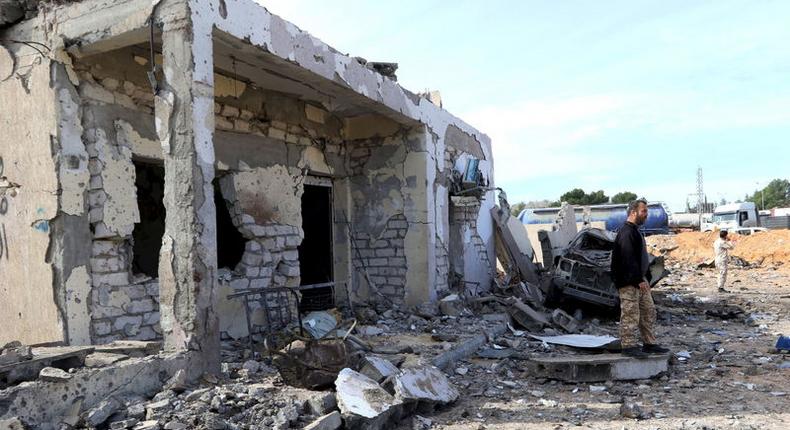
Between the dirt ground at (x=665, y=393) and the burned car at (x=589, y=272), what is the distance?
751 millimetres

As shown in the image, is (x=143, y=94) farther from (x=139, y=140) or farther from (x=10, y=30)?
(x=10, y=30)

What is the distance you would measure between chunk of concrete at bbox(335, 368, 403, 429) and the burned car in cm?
551

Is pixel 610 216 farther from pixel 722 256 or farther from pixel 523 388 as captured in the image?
pixel 523 388

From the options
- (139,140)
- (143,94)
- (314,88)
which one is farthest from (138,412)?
(314,88)

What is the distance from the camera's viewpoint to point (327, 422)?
12.4ft

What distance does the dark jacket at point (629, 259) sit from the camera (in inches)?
218

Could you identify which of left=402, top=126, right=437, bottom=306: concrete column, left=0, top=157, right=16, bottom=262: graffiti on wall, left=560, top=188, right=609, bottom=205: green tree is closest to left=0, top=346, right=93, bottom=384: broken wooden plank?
left=0, top=157, right=16, bottom=262: graffiti on wall

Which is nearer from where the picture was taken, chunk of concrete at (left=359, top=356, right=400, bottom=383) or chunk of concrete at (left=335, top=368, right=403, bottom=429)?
chunk of concrete at (left=335, top=368, right=403, bottom=429)

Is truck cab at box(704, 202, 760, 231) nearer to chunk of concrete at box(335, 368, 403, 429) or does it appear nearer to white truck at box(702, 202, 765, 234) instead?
white truck at box(702, 202, 765, 234)

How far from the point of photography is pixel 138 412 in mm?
3635

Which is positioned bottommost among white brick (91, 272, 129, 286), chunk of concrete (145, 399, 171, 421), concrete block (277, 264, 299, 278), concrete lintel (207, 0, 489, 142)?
chunk of concrete (145, 399, 171, 421)

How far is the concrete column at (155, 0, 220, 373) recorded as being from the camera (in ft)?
14.7

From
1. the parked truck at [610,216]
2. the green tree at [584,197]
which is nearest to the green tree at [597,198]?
the green tree at [584,197]

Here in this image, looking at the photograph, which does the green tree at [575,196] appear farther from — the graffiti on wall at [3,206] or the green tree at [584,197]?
the graffiti on wall at [3,206]
